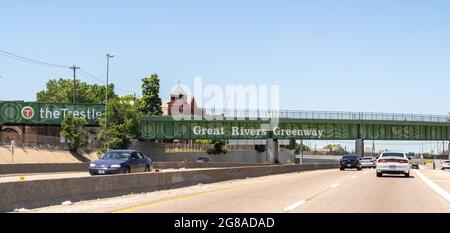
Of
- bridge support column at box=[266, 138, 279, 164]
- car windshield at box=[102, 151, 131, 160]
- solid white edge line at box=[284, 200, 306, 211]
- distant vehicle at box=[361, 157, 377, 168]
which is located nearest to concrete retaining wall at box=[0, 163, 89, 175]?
car windshield at box=[102, 151, 131, 160]

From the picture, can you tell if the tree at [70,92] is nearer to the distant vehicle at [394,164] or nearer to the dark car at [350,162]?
the dark car at [350,162]

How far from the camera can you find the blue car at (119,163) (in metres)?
27.8

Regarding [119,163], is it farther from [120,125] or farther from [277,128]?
[277,128]

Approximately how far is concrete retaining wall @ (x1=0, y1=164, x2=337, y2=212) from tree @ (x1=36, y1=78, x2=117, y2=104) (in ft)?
351

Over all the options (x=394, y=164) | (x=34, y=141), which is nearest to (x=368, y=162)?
(x=394, y=164)

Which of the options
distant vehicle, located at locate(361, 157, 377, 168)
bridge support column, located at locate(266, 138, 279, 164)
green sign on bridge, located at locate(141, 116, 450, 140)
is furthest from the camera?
bridge support column, located at locate(266, 138, 279, 164)

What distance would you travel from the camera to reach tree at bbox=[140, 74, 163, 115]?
116625 millimetres

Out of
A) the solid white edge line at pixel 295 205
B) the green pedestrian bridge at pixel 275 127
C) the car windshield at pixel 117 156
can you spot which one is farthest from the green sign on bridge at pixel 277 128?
the solid white edge line at pixel 295 205

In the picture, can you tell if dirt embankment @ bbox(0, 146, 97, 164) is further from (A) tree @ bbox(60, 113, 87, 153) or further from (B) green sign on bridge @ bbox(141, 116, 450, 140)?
(B) green sign on bridge @ bbox(141, 116, 450, 140)

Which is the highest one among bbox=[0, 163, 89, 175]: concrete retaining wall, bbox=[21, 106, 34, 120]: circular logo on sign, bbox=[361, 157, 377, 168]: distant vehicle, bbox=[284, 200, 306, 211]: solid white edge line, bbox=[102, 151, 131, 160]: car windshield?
bbox=[21, 106, 34, 120]: circular logo on sign

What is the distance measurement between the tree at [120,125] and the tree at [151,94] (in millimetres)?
30496

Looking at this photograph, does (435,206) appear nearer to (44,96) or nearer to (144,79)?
(144,79)
